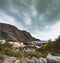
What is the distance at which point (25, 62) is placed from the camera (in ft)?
34.6

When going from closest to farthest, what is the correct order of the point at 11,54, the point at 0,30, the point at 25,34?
the point at 11,54, the point at 0,30, the point at 25,34

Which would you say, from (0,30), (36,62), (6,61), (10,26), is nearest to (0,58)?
(6,61)

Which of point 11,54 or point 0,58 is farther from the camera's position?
point 11,54

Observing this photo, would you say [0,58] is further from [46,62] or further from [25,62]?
[46,62]

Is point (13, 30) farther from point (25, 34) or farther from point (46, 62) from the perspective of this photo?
point (46, 62)

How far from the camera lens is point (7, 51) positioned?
554 inches

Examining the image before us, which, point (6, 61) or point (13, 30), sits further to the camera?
point (13, 30)

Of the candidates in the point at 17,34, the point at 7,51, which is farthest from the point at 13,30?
the point at 7,51

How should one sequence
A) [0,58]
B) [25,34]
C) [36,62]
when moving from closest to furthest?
[36,62] → [0,58] → [25,34]

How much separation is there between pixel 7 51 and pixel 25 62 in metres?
3.87

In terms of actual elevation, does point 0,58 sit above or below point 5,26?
below

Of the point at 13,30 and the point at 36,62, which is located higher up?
the point at 13,30

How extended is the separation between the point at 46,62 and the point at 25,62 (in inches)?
51.8

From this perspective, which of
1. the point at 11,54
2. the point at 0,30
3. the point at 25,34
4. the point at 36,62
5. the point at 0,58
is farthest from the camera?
the point at 25,34
